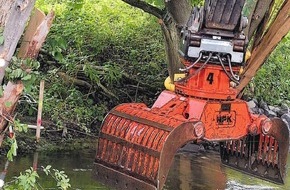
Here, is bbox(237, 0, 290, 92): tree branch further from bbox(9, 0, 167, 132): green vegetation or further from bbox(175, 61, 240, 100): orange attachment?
bbox(9, 0, 167, 132): green vegetation

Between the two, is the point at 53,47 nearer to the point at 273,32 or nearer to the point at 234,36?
the point at 234,36

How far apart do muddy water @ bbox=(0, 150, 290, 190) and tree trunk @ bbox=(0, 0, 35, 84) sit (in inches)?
152

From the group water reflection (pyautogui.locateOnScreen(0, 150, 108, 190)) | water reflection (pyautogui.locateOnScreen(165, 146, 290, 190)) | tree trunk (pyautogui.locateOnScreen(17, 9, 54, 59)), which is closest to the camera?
tree trunk (pyautogui.locateOnScreen(17, 9, 54, 59))

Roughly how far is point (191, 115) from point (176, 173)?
9.62ft

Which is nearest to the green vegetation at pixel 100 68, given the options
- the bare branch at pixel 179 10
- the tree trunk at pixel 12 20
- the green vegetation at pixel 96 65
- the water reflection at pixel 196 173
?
the green vegetation at pixel 96 65

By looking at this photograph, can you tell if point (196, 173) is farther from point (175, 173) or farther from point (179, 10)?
point (179, 10)

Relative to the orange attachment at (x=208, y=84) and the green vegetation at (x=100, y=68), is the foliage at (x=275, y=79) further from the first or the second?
the orange attachment at (x=208, y=84)

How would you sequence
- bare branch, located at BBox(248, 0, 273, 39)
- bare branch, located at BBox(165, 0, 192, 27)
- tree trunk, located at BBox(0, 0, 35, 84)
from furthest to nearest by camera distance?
bare branch, located at BBox(165, 0, 192, 27) < bare branch, located at BBox(248, 0, 273, 39) < tree trunk, located at BBox(0, 0, 35, 84)

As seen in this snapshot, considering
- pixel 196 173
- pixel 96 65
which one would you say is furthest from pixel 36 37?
pixel 96 65

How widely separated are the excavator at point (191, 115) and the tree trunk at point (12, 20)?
6.34ft

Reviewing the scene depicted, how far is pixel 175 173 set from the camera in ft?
27.5

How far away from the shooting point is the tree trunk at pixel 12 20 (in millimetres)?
3391

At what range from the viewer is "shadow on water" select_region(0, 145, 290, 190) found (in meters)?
Result: 7.55

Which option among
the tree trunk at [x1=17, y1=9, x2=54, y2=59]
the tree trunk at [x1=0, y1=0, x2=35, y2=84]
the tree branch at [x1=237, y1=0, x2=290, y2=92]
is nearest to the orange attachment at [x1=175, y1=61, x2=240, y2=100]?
the tree branch at [x1=237, y1=0, x2=290, y2=92]
